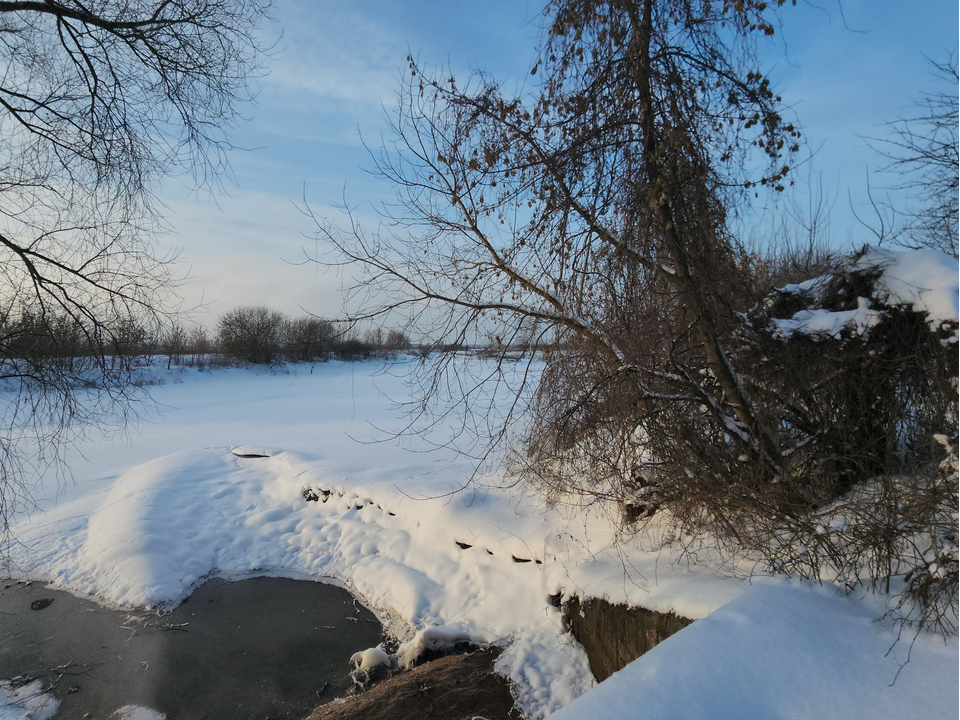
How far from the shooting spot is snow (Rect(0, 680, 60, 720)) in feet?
16.3

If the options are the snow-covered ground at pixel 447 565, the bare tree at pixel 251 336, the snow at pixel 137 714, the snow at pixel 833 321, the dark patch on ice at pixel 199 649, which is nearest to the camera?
the snow-covered ground at pixel 447 565

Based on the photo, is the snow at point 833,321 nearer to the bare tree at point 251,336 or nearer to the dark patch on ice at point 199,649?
the dark patch on ice at point 199,649

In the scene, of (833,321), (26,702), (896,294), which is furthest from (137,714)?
(896,294)

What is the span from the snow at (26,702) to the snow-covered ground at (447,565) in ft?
5.48

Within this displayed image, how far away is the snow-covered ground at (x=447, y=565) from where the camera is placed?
9.20ft

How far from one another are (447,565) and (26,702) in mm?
4559

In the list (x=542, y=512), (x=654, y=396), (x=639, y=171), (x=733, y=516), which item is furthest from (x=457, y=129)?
(x=542, y=512)

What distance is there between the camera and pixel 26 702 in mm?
5121

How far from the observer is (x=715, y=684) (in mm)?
2676

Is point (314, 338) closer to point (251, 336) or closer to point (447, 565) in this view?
point (447, 565)

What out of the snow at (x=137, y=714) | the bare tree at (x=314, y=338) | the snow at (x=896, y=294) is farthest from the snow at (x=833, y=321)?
the snow at (x=137, y=714)

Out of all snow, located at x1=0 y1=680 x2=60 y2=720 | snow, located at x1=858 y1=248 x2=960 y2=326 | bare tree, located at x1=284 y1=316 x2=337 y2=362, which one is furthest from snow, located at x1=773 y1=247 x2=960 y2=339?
snow, located at x1=0 y1=680 x2=60 y2=720

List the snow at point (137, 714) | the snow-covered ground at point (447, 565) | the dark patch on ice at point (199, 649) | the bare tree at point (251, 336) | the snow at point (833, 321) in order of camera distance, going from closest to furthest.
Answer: the snow-covered ground at point (447, 565), the snow at point (833, 321), the snow at point (137, 714), the dark patch on ice at point (199, 649), the bare tree at point (251, 336)

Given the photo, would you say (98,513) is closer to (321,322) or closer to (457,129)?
(321,322)
